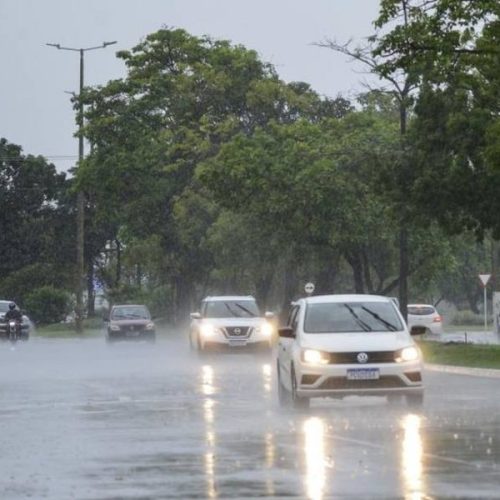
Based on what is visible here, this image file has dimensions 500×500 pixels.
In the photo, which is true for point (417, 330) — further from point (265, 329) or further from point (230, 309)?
point (230, 309)

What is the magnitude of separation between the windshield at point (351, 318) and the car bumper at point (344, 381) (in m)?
1.09

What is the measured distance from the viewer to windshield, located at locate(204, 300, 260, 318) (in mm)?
50119

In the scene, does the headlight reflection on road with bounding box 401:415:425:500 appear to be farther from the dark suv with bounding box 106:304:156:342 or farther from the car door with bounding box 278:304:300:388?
the dark suv with bounding box 106:304:156:342

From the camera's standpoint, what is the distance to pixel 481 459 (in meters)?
17.0

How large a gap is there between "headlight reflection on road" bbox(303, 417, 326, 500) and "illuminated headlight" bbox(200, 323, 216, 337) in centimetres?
2518

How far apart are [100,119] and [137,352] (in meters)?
29.9

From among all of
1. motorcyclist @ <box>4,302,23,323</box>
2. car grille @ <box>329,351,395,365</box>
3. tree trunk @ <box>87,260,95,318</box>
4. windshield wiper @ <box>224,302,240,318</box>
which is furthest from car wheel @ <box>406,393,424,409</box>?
tree trunk @ <box>87,260,95,318</box>

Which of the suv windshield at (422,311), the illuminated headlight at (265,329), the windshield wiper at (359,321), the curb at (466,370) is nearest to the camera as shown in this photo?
the windshield wiper at (359,321)

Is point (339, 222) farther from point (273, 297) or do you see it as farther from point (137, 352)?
point (273, 297)

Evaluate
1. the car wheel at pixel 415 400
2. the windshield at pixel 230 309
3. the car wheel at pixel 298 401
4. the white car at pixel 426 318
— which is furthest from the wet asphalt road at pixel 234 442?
the white car at pixel 426 318

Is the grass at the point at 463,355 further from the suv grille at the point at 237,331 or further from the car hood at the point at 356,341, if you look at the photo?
the car hood at the point at 356,341

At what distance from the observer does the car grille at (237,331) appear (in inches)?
1913

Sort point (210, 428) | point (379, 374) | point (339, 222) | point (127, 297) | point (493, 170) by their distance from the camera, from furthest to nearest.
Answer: point (127, 297), point (339, 222), point (493, 170), point (379, 374), point (210, 428)

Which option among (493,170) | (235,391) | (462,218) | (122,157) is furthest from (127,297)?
(235,391)
